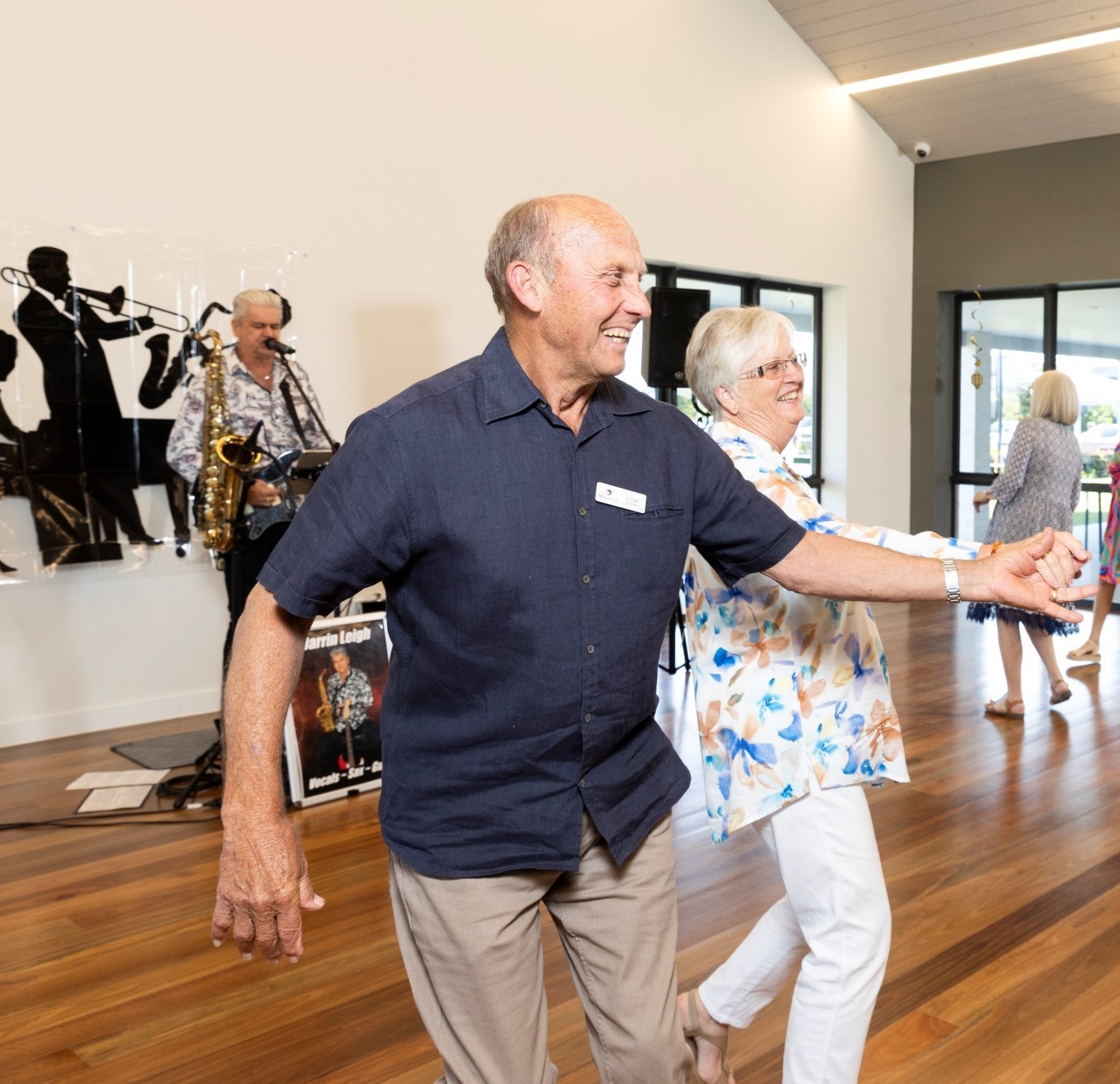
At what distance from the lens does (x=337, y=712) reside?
448cm

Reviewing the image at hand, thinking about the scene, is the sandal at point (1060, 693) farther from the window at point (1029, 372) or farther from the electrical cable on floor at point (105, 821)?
the electrical cable on floor at point (105, 821)

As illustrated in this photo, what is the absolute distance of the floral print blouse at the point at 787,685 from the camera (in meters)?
2.09

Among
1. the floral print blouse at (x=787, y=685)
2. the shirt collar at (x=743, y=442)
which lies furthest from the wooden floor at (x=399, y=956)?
the shirt collar at (x=743, y=442)

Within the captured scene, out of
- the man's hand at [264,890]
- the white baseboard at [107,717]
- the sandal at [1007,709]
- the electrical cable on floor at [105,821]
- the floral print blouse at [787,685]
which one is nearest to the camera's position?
the man's hand at [264,890]

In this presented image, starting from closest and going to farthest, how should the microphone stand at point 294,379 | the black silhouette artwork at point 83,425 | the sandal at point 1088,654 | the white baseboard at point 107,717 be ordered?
the microphone stand at point 294,379
the black silhouette artwork at point 83,425
the white baseboard at point 107,717
the sandal at point 1088,654

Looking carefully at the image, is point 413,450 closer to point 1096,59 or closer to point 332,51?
point 332,51

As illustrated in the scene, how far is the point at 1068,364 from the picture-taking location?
31.3ft

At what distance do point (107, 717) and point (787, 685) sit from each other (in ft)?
14.0

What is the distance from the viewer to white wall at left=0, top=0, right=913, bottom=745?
5305 mm

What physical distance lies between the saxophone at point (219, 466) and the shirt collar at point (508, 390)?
2.98 metres

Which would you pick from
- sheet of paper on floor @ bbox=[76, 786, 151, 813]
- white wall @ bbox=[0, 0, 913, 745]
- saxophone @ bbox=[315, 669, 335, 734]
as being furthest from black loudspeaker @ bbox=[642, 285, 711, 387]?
sheet of paper on floor @ bbox=[76, 786, 151, 813]

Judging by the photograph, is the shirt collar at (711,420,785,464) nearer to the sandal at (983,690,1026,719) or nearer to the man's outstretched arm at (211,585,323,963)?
the man's outstretched arm at (211,585,323,963)

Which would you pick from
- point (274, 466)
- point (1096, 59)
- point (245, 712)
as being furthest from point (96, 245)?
point (1096, 59)

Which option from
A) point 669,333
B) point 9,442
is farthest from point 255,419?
point 669,333
